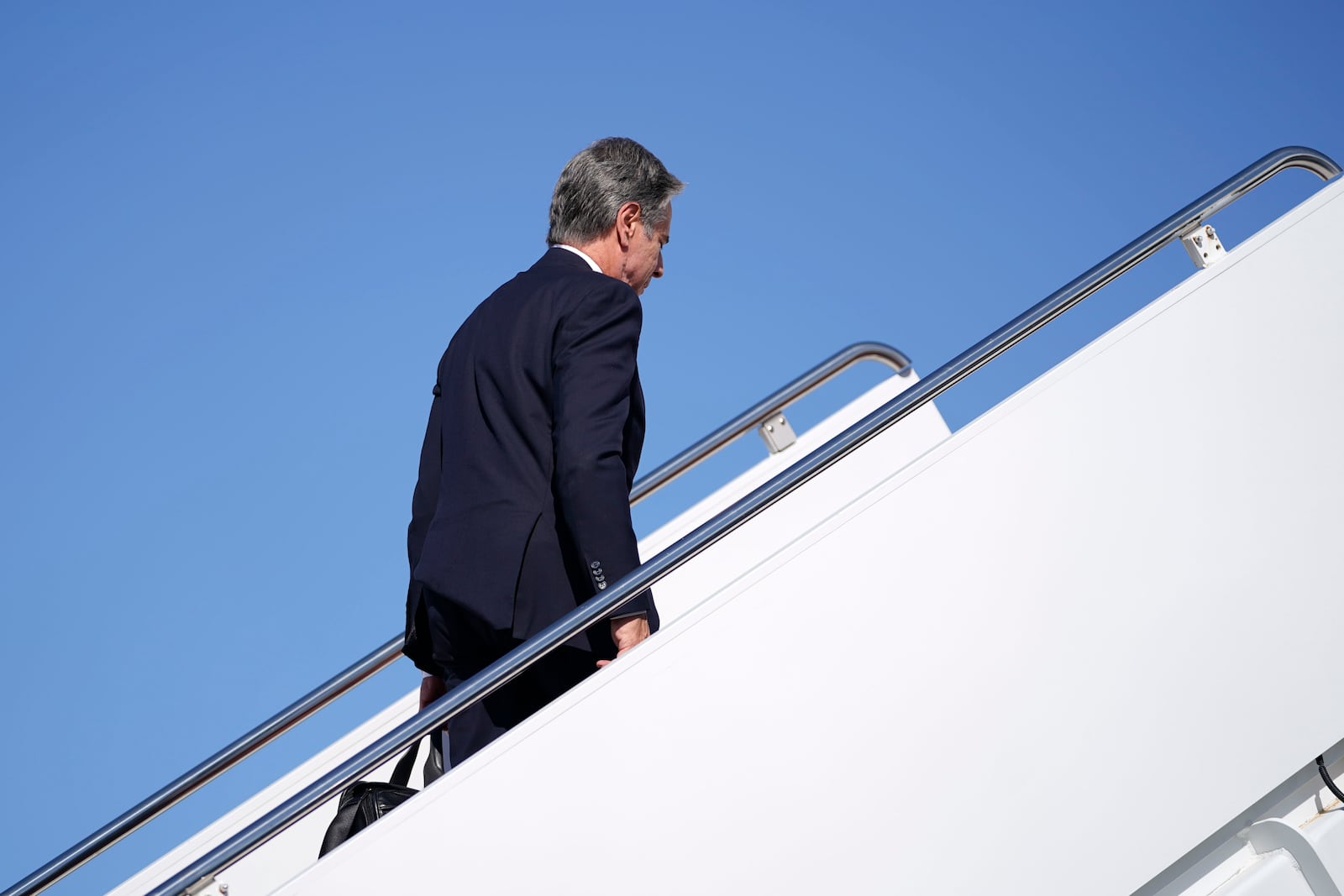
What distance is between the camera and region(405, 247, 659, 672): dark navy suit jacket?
174cm

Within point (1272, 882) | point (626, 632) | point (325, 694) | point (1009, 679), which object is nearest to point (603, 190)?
point (626, 632)

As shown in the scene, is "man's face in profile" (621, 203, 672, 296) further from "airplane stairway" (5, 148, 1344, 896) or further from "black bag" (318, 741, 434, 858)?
"black bag" (318, 741, 434, 858)

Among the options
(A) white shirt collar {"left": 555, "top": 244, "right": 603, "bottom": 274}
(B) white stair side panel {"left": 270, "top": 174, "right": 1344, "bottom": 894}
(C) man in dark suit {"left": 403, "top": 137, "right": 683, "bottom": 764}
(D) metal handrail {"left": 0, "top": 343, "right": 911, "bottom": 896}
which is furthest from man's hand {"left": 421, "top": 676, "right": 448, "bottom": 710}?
(A) white shirt collar {"left": 555, "top": 244, "right": 603, "bottom": 274}

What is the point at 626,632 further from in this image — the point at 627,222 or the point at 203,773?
the point at 203,773

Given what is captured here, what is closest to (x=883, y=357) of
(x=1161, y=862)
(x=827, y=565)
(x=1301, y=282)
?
(x=1301, y=282)

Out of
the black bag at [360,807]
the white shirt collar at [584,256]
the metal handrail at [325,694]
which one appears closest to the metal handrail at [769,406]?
the metal handrail at [325,694]

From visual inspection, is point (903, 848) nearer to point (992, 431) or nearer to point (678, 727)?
point (678, 727)

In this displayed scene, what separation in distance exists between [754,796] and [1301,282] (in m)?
1.55

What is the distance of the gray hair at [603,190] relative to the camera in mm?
2055

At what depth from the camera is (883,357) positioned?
363cm

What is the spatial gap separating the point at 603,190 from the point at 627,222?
0.07 metres

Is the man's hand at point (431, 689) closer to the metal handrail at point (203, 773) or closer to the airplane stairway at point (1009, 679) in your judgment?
the airplane stairway at point (1009, 679)

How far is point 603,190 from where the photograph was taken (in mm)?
2055

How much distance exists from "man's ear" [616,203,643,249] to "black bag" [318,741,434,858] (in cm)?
106
